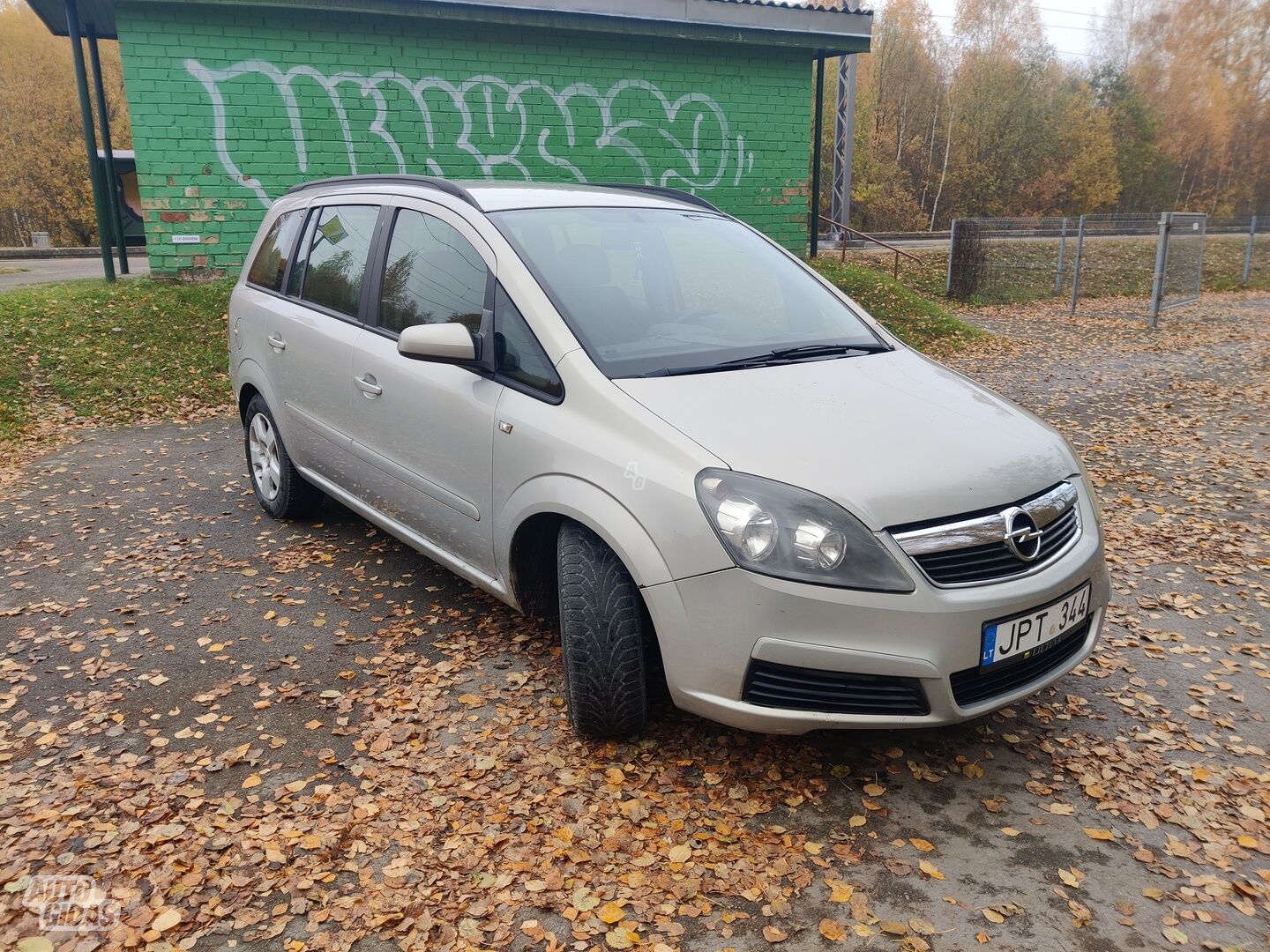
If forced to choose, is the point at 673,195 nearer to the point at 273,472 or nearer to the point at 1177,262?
the point at 273,472

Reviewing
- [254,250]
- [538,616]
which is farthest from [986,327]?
[538,616]

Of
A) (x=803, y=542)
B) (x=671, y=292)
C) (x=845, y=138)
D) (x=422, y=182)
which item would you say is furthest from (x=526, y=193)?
(x=845, y=138)

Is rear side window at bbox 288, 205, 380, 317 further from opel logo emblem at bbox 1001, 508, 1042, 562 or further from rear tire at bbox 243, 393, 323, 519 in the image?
opel logo emblem at bbox 1001, 508, 1042, 562

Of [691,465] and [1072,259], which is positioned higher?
[691,465]

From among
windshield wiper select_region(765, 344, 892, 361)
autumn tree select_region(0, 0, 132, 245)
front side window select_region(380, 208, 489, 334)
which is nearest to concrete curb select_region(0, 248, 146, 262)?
autumn tree select_region(0, 0, 132, 245)

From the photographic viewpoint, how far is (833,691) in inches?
106

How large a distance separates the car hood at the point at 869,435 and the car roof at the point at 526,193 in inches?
48.2

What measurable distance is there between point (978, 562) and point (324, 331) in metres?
3.24

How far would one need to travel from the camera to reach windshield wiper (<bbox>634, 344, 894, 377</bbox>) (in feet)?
10.6

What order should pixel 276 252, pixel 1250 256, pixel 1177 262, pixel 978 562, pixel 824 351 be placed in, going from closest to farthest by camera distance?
pixel 978 562
pixel 824 351
pixel 276 252
pixel 1177 262
pixel 1250 256

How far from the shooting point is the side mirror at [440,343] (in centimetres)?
332

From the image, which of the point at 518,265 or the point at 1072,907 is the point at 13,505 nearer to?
the point at 518,265

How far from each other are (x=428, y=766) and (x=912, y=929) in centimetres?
163

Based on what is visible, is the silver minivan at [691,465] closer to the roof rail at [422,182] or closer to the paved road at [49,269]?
the roof rail at [422,182]
